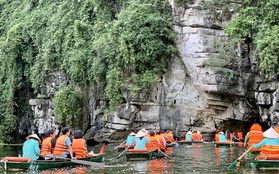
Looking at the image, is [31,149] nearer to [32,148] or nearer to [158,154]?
[32,148]

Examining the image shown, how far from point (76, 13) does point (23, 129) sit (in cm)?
943

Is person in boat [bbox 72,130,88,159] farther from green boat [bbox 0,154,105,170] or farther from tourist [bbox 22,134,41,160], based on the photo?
tourist [bbox 22,134,41,160]

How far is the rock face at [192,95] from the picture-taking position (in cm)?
2433

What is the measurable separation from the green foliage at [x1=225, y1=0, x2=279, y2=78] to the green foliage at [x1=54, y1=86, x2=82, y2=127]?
10.4m

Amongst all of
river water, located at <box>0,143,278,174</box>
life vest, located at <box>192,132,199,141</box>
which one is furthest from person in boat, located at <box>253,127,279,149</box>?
life vest, located at <box>192,132,199,141</box>

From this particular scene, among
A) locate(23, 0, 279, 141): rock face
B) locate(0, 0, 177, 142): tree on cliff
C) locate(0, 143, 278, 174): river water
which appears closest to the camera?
locate(0, 143, 278, 174): river water

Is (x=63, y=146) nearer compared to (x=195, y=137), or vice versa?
(x=63, y=146)

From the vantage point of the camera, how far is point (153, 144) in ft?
58.4

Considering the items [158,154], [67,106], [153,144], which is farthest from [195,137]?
[67,106]

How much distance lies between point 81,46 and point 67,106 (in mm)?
3795

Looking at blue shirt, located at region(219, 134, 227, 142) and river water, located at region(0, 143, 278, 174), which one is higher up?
blue shirt, located at region(219, 134, 227, 142)

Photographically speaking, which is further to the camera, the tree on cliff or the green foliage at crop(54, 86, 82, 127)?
Result: the green foliage at crop(54, 86, 82, 127)

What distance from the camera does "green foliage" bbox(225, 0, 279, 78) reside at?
21.6 m

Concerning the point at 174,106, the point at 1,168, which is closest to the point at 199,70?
the point at 174,106
